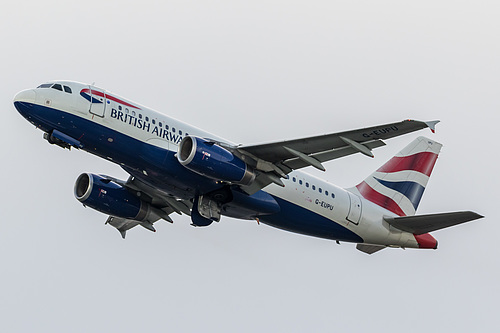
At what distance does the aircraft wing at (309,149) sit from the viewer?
1248 inches

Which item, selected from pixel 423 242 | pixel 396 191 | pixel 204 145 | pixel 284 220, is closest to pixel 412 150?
pixel 396 191

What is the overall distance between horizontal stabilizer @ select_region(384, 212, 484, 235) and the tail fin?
69.3 inches

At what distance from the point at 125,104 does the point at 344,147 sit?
9.45 metres

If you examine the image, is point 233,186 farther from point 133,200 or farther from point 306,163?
point 133,200

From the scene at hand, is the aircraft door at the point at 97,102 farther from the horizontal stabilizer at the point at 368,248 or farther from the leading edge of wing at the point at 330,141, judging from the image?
the horizontal stabilizer at the point at 368,248

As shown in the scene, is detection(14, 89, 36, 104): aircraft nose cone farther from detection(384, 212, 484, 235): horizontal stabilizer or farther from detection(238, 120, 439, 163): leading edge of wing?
detection(384, 212, 484, 235): horizontal stabilizer

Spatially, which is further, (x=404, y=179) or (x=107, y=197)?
(x=404, y=179)

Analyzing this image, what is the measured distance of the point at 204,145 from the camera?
33.5m

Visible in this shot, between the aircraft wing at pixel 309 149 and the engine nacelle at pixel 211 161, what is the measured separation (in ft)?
2.56

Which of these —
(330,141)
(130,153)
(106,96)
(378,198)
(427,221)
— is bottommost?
(130,153)

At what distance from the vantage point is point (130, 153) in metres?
34.2

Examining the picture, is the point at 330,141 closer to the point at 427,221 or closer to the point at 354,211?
the point at 354,211

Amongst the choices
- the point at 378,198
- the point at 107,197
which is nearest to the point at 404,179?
the point at 378,198

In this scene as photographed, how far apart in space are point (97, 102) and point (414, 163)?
17854 millimetres
